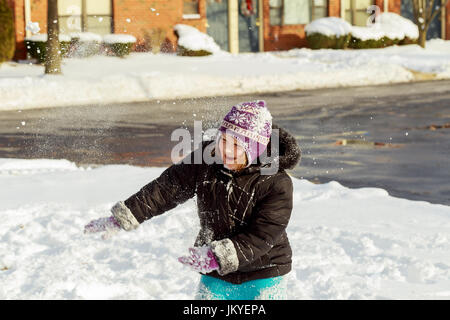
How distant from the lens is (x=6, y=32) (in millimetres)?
25438

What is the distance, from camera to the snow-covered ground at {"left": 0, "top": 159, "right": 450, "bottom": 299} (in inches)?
229

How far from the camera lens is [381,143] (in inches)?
533

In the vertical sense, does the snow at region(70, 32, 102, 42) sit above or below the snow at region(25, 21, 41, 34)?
below

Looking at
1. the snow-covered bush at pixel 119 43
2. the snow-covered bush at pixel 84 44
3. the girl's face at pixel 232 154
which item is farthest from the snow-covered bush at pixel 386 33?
the girl's face at pixel 232 154

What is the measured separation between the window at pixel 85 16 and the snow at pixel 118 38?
1.73 ft

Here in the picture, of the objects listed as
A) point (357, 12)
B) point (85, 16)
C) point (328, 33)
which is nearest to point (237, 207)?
point (85, 16)

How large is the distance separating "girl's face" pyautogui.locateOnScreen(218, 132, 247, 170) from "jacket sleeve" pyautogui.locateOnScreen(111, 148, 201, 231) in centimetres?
22

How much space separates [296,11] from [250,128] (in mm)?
33613

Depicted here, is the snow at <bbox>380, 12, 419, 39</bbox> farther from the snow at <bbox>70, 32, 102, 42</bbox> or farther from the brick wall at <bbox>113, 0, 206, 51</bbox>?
the snow at <bbox>70, 32, 102, 42</bbox>

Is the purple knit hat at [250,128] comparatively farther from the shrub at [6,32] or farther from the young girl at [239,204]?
the shrub at [6,32]

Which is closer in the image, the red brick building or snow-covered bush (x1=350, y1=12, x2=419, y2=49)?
the red brick building

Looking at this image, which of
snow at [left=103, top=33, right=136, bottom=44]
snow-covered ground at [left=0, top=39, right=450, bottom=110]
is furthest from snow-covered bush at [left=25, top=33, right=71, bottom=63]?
snow at [left=103, top=33, right=136, bottom=44]

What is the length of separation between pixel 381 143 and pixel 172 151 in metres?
3.06

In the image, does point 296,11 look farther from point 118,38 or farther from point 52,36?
point 52,36
